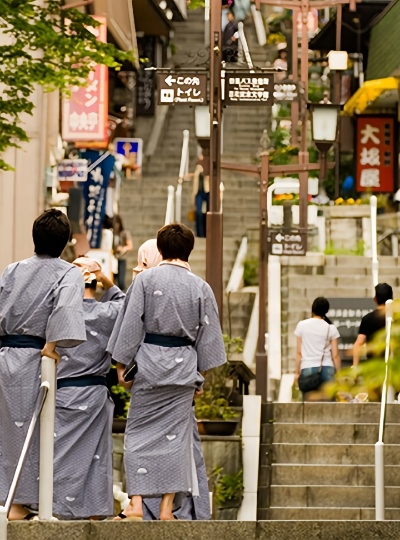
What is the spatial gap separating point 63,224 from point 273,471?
6574 millimetres

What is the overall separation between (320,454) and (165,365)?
659 centimetres

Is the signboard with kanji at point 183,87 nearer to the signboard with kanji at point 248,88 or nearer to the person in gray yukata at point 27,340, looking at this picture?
the signboard with kanji at point 248,88

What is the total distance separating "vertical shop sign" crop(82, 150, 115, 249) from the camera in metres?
28.0

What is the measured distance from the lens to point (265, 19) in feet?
143

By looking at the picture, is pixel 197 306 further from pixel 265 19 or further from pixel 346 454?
pixel 265 19

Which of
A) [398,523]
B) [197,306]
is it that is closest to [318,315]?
[197,306]

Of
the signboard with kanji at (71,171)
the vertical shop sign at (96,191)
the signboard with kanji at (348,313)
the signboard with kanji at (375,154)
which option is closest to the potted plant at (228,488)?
the signboard with kanji at (348,313)

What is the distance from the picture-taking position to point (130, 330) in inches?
428

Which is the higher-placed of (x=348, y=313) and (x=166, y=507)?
(x=348, y=313)

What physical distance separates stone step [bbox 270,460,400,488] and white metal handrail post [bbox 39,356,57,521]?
690 cm

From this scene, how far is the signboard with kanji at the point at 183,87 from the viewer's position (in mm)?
17858

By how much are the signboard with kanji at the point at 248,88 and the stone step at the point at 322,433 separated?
3254 millimetres

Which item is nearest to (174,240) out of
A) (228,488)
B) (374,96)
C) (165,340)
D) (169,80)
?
(165,340)

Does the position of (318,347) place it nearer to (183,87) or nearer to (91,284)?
(183,87)
